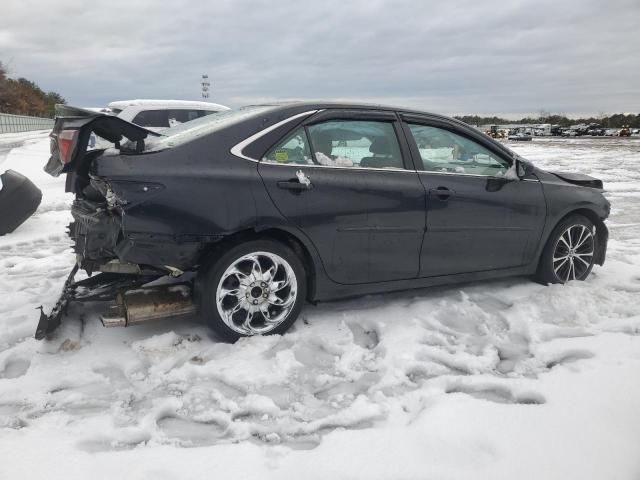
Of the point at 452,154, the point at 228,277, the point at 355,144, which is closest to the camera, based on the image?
the point at 228,277

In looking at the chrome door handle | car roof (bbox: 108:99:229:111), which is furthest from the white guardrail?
the chrome door handle

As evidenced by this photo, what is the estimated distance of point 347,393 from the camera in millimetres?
2891

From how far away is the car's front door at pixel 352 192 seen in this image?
351 centimetres

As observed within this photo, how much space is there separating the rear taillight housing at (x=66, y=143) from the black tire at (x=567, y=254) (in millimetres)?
3746

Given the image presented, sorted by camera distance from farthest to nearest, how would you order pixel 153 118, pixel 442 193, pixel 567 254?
1. pixel 153 118
2. pixel 567 254
3. pixel 442 193

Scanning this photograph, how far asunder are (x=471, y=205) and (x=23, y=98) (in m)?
92.1

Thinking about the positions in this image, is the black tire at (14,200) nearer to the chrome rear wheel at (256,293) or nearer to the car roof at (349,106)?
the car roof at (349,106)

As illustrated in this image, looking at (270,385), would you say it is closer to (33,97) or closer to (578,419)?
(578,419)

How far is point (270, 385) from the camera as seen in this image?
297 centimetres

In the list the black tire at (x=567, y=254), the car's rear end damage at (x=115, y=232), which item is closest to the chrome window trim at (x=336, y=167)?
the car's rear end damage at (x=115, y=232)

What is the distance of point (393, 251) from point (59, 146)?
2320 millimetres

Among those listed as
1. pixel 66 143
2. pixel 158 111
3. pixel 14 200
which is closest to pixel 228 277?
pixel 66 143

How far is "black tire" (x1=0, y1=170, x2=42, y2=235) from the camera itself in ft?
20.9

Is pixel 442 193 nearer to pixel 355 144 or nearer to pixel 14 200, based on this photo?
pixel 355 144
